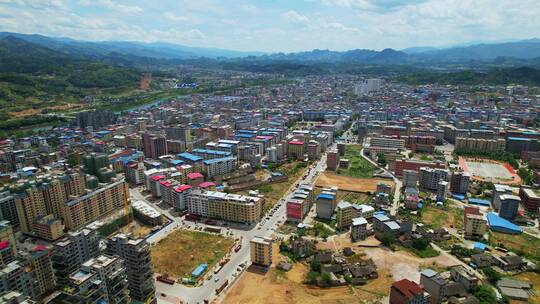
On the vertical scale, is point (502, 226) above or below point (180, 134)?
below

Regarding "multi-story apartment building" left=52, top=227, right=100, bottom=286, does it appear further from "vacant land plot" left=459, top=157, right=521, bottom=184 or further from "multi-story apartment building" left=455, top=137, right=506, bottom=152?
"multi-story apartment building" left=455, top=137, right=506, bottom=152

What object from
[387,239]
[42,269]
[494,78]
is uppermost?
[494,78]

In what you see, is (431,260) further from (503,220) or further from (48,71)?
(48,71)

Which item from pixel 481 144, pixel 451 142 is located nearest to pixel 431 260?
pixel 481 144

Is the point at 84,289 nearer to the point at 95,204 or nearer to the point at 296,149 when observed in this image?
the point at 95,204

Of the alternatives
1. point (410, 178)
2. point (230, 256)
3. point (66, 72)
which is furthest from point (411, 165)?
point (66, 72)

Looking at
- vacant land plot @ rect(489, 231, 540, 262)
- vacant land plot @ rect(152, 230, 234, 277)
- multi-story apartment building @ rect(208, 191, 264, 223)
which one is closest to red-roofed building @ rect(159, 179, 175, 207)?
multi-story apartment building @ rect(208, 191, 264, 223)
